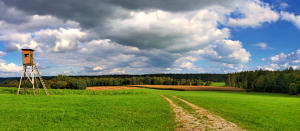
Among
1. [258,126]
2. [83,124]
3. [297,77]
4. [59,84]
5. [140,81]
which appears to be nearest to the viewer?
[83,124]

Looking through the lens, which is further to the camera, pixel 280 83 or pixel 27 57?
pixel 280 83

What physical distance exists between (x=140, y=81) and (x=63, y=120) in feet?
422

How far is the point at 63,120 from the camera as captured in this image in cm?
1377

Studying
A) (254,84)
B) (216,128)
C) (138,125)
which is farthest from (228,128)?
(254,84)

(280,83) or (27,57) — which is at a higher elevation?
(27,57)

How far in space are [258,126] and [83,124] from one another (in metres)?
13.5

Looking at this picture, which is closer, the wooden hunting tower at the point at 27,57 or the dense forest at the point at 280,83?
the wooden hunting tower at the point at 27,57

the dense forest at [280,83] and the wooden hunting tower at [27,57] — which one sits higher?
the wooden hunting tower at [27,57]

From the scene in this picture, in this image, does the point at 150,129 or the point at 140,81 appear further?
the point at 140,81

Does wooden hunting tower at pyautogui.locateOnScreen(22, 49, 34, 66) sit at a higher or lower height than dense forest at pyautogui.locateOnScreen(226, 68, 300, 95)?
higher

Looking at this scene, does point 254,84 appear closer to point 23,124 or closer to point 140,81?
point 140,81

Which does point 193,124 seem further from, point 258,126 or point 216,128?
point 258,126

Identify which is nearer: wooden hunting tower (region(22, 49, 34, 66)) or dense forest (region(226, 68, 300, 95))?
wooden hunting tower (region(22, 49, 34, 66))

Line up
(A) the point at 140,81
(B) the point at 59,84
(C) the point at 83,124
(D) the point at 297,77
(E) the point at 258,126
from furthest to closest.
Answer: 1. (A) the point at 140,81
2. (B) the point at 59,84
3. (D) the point at 297,77
4. (E) the point at 258,126
5. (C) the point at 83,124
